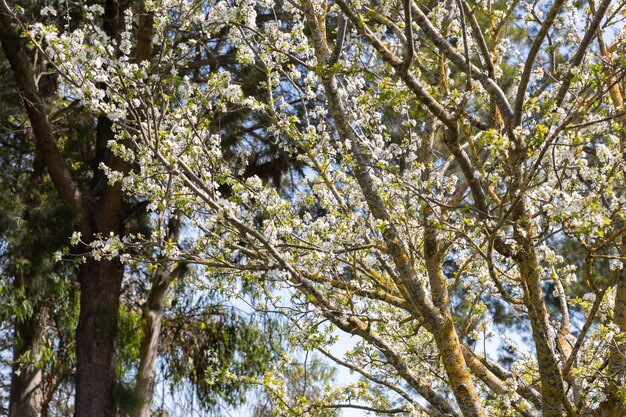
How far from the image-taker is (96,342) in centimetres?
743

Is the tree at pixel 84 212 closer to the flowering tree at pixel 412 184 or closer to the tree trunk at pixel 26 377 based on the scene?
the tree trunk at pixel 26 377

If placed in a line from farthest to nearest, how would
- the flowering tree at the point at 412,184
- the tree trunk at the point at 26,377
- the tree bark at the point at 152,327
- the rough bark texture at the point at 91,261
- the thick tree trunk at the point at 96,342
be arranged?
the tree trunk at the point at 26,377 < the tree bark at the point at 152,327 < the thick tree trunk at the point at 96,342 < the rough bark texture at the point at 91,261 < the flowering tree at the point at 412,184

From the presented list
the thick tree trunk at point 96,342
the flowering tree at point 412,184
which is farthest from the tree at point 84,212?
the flowering tree at point 412,184

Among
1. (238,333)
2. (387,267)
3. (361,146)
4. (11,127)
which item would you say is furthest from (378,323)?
(11,127)

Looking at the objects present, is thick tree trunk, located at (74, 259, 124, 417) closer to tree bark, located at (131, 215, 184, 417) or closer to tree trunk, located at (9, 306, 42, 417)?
tree bark, located at (131, 215, 184, 417)

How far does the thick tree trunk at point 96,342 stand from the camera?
727 cm

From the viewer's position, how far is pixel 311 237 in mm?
4621

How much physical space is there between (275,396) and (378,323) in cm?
81

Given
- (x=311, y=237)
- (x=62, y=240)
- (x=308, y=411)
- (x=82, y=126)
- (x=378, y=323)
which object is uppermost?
(x=82, y=126)

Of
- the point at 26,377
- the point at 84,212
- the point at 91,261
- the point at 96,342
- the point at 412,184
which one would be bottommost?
the point at 412,184

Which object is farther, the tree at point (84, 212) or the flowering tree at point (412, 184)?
the tree at point (84, 212)

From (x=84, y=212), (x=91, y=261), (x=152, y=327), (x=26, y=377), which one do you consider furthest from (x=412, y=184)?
(x=26, y=377)

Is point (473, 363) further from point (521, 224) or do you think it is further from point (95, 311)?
point (95, 311)

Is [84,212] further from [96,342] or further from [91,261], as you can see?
[96,342]
